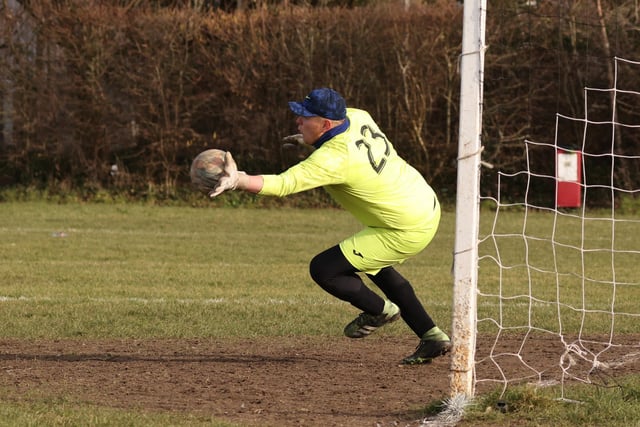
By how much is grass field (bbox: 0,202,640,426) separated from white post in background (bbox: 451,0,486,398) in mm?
295

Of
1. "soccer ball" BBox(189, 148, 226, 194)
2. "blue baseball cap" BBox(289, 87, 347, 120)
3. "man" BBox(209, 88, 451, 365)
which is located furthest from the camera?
"blue baseball cap" BBox(289, 87, 347, 120)

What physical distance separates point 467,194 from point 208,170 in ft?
4.62

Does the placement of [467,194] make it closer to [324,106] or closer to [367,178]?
[367,178]

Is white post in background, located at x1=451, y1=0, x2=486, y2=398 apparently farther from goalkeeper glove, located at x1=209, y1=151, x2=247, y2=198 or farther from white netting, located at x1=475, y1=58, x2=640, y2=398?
goalkeeper glove, located at x1=209, y1=151, x2=247, y2=198

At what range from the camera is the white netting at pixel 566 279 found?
7.35 metres

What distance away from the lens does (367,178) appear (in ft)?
22.1

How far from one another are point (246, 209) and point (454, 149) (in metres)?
4.47

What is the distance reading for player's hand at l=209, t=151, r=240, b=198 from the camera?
5.80 m

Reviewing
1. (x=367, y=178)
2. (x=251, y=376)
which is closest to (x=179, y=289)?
(x=251, y=376)

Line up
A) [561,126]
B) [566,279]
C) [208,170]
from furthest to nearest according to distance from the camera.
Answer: [561,126], [566,279], [208,170]

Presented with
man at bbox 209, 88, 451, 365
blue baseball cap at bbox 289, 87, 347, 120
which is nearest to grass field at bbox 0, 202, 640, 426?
man at bbox 209, 88, 451, 365

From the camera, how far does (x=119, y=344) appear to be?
849 cm

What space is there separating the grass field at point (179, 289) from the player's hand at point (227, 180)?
4.02 ft

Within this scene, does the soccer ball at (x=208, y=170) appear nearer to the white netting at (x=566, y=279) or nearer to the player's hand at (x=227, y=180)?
the player's hand at (x=227, y=180)
